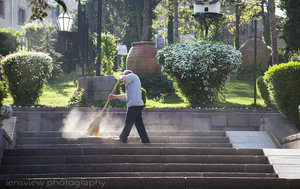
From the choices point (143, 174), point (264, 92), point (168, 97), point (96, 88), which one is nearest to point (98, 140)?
point (143, 174)

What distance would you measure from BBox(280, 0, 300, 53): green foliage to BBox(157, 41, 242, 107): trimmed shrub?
9.97m

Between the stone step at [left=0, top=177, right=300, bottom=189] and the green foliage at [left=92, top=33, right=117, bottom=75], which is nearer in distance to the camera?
the stone step at [left=0, top=177, right=300, bottom=189]

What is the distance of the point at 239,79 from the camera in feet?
82.5

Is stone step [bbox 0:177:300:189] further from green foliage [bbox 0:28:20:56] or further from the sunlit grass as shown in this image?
green foliage [bbox 0:28:20:56]

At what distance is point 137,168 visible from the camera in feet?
30.2

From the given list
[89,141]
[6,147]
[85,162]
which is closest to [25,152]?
[6,147]

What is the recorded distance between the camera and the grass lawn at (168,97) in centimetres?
1705

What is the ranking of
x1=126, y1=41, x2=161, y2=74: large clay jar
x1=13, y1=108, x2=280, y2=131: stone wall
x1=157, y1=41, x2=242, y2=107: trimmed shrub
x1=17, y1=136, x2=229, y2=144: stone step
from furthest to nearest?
x1=126, y1=41, x2=161, y2=74: large clay jar → x1=157, y1=41, x2=242, y2=107: trimmed shrub → x1=13, y1=108, x2=280, y2=131: stone wall → x1=17, y1=136, x2=229, y2=144: stone step

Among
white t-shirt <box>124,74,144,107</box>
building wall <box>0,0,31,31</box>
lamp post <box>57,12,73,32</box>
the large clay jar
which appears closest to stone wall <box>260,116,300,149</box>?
white t-shirt <box>124,74,144,107</box>

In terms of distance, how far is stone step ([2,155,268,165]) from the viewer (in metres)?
9.44

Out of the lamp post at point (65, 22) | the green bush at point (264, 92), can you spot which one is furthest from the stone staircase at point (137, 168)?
the lamp post at point (65, 22)

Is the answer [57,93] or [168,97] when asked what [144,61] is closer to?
[168,97]

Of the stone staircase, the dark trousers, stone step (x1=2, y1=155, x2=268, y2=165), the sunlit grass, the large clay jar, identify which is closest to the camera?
the stone staircase

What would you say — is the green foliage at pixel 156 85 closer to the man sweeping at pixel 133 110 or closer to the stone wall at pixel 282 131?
the stone wall at pixel 282 131
